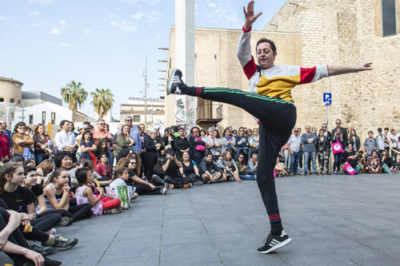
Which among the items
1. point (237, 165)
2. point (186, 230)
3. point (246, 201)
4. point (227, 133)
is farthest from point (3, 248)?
point (227, 133)

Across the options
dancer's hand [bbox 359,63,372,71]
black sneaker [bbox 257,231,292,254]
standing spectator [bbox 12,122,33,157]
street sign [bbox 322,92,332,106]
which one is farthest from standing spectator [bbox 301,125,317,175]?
black sneaker [bbox 257,231,292,254]

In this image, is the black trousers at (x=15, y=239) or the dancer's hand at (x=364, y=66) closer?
the black trousers at (x=15, y=239)

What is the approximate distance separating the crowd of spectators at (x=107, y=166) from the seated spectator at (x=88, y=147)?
0.08ft

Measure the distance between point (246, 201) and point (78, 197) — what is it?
2994 millimetres

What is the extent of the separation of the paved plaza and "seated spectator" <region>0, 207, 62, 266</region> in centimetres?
33

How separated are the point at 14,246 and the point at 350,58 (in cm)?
2419

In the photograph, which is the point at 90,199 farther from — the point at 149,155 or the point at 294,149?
the point at 294,149

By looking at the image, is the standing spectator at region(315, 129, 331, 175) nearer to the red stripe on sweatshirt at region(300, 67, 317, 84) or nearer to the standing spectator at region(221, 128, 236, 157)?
the standing spectator at region(221, 128, 236, 157)

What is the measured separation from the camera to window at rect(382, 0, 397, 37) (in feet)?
69.5

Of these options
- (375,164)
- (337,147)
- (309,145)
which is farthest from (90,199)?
(375,164)

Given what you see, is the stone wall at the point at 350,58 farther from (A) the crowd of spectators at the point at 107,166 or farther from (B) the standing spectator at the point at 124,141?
(B) the standing spectator at the point at 124,141

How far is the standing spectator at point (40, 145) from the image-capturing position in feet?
28.0

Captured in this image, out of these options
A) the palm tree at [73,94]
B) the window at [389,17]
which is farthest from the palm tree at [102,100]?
the window at [389,17]

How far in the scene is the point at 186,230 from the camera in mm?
4066
